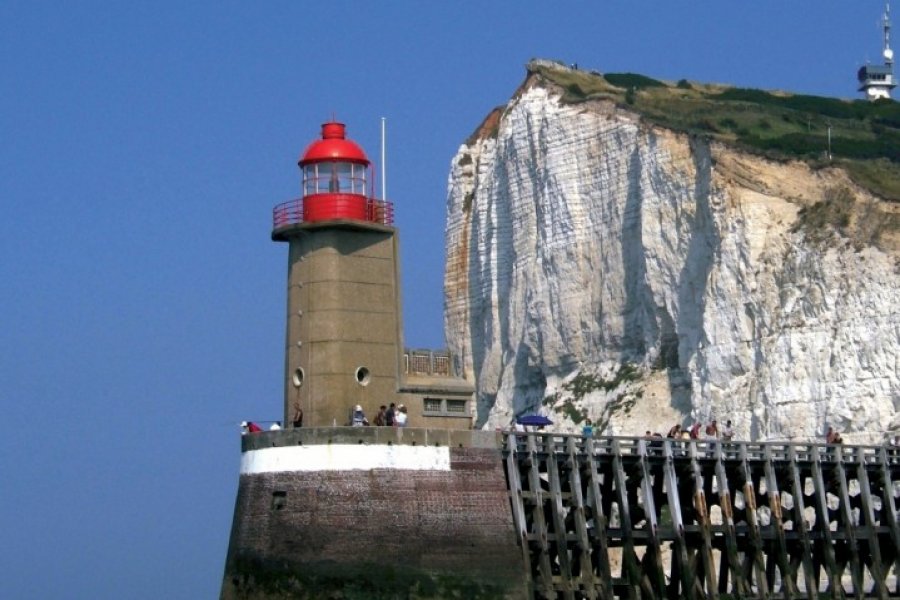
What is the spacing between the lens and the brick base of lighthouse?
42.0m

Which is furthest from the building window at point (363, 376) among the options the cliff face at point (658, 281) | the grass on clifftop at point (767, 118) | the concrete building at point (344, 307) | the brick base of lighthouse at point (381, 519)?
the grass on clifftop at point (767, 118)

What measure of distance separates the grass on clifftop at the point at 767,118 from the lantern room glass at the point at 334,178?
27.0m

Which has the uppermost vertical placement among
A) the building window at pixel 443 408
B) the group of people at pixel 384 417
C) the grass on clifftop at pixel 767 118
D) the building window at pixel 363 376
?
the grass on clifftop at pixel 767 118

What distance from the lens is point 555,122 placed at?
8012cm

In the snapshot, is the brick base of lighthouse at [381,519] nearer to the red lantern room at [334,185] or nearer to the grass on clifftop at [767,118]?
the red lantern room at [334,185]

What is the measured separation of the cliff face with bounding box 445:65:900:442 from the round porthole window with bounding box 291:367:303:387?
68.6 feet

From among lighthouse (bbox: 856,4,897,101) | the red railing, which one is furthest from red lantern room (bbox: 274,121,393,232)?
lighthouse (bbox: 856,4,897,101)

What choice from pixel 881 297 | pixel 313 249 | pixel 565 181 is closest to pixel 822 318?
pixel 881 297

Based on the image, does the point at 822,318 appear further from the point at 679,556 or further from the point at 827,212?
the point at 679,556

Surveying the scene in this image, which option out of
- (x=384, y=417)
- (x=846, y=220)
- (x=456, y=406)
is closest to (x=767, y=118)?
(x=846, y=220)

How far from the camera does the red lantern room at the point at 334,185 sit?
151 ft

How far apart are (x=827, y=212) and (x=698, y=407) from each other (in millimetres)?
7297

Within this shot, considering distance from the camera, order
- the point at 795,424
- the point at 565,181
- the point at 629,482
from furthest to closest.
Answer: the point at 565,181 → the point at 795,424 → the point at 629,482

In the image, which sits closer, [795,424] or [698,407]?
[795,424]
